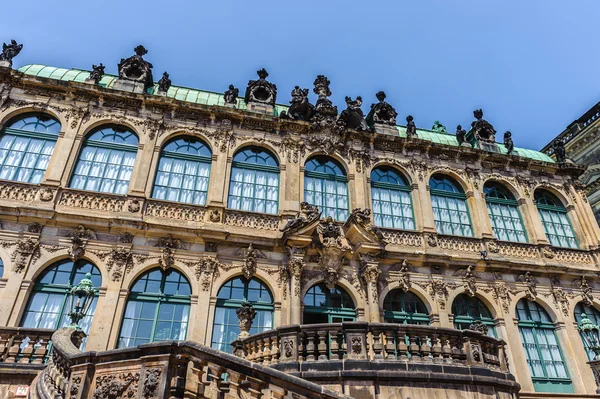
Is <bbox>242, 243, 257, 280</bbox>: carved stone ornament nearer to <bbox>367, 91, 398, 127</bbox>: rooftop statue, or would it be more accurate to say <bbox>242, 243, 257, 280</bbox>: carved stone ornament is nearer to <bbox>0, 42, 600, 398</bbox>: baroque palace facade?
<bbox>0, 42, 600, 398</bbox>: baroque palace facade

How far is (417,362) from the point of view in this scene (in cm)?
777

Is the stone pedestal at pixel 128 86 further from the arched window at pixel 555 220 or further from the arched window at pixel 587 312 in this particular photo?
the arched window at pixel 587 312

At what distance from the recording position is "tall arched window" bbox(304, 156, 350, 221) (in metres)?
15.4

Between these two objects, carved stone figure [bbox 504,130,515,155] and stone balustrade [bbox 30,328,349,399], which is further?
carved stone figure [bbox 504,130,515,155]

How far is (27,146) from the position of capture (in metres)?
14.0

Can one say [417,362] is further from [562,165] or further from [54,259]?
[562,165]

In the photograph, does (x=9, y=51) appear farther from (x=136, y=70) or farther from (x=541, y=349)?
(x=541, y=349)

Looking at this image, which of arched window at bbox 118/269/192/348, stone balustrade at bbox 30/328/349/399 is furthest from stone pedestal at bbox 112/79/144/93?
stone balustrade at bbox 30/328/349/399

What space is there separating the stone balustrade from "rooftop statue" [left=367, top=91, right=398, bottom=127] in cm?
1473

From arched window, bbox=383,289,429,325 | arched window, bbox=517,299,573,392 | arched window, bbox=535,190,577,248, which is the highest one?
arched window, bbox=535,190,577,248

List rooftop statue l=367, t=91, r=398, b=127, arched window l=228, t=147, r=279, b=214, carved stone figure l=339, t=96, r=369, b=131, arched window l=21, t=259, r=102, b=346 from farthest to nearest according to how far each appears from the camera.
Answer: rooftop statue l=367, t=91, r=398, b=127, carved stone figure l=339, t=96, r=369, b=131, arched window l=228, t=147, r=279, b=214, arched window l=21, t=259, r=102, b=346

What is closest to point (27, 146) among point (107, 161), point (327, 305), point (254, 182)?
point (107, 161)

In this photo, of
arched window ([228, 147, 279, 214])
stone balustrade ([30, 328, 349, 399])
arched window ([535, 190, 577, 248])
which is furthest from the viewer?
arched window ([535, 190, 577, 248])

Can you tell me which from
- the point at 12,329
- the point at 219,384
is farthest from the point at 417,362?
the point at 12,329
